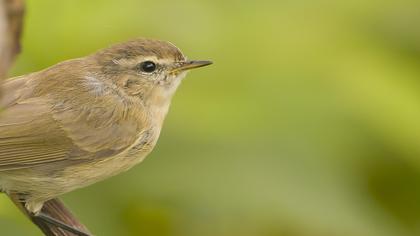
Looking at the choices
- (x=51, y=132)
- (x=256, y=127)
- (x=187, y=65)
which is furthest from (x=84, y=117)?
(x=256, y=127)

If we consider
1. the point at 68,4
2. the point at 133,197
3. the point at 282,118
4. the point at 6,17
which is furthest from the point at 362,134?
the point at 6,17

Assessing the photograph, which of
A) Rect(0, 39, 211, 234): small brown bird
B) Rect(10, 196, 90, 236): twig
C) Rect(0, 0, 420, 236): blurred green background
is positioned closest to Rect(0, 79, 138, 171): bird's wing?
Rect(0, 39, 211, 234): small brown bird

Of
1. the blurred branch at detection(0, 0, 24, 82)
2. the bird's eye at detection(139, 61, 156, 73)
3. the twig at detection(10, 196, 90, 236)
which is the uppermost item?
the blurred branch at detection(0, 0, 24, 82)

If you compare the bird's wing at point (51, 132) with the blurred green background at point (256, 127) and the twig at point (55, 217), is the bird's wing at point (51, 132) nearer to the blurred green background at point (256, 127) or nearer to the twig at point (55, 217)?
the twig at point (55, 217)

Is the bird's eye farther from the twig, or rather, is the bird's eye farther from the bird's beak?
the twig

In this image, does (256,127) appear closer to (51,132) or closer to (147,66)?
(147,66)

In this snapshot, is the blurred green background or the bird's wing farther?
the blurred green background

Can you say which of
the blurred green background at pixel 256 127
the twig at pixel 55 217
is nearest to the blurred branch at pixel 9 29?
the twig at pixel 55 217

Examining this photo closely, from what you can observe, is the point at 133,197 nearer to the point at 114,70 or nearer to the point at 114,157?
the point at 114,157
